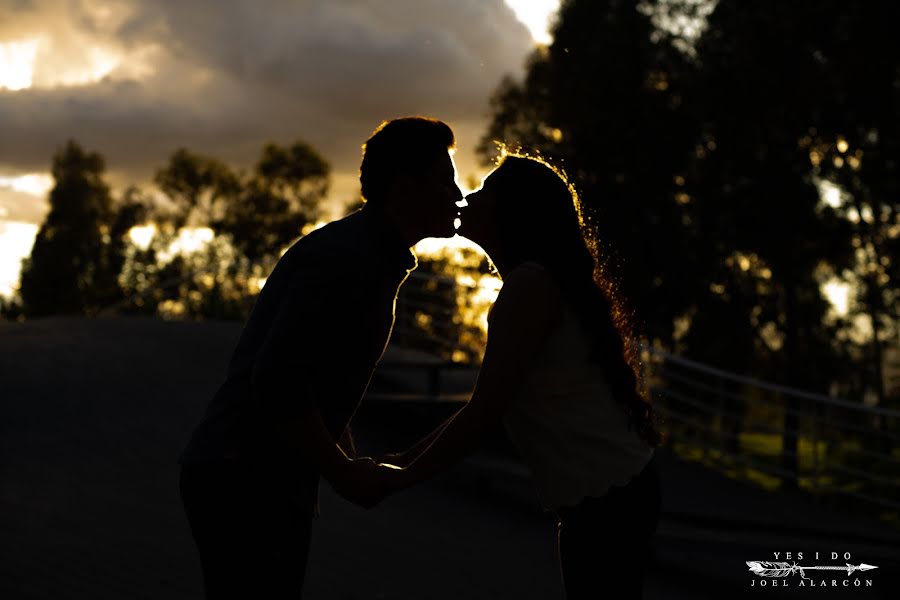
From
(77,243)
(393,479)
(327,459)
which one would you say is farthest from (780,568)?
(77,243)

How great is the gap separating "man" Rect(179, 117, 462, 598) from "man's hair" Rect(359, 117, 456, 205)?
0.12 feet

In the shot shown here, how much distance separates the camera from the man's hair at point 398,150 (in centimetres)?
288

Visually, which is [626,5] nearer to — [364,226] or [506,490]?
[506,490]

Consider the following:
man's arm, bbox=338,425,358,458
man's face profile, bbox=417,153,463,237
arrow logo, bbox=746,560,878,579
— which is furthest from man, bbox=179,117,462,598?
arrow logo, bbox=746,560,878,579

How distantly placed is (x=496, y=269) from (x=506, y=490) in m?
7.93

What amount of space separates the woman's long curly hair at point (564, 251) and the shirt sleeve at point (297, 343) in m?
0.52

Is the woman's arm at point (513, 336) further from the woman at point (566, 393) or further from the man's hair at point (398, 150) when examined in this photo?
the man's hair at point (398, 150)

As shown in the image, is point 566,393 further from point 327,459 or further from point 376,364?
point 327,459

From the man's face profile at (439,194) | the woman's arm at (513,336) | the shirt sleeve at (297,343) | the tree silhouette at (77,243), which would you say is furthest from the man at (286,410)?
the tree silhouette at (77,243)

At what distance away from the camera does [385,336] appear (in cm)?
292

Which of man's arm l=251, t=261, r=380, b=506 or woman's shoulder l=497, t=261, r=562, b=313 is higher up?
woman's shoulder l=497, t=261, r=562, b=313

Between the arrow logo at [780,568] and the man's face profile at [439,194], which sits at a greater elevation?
the man's face profile at [439,194]

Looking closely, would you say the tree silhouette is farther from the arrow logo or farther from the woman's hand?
the woman's hand

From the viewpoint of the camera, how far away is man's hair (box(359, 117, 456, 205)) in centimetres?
288
